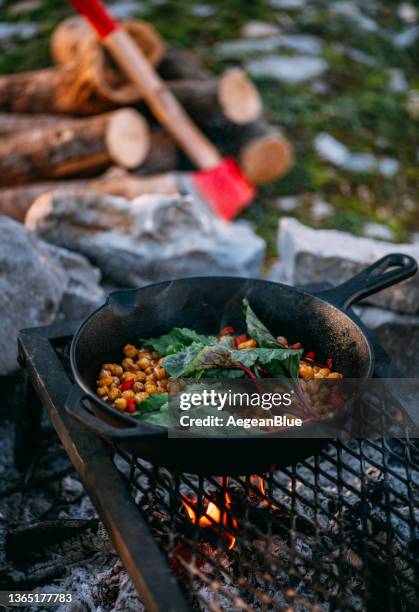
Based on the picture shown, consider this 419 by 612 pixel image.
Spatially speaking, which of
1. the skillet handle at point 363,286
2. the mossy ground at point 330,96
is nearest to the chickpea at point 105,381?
the skillet handle at point 363,286

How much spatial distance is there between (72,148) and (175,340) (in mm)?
3495

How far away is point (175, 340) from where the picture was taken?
2.28 metres

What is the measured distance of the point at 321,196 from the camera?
620 centimetres

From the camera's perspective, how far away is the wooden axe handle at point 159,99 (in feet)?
17.3

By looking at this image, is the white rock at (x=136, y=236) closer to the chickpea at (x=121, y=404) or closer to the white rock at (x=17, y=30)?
the chickpea at (x=121, y=404)

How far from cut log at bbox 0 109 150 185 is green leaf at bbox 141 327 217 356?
11.2 ft

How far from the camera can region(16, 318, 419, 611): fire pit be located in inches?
65.6

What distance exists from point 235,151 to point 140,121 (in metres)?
1.03

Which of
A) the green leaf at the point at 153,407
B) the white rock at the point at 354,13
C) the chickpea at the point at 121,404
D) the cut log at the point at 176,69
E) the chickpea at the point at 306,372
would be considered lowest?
the white rock at the point at 354,13

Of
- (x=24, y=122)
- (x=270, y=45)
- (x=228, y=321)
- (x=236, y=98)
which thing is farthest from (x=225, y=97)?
(x=228, y=321)

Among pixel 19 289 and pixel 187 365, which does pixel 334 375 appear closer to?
pixel 187 365

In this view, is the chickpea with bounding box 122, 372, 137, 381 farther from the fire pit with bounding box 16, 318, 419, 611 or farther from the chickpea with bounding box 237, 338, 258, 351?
the chickpea with bounding box 237, 338, 258, 351

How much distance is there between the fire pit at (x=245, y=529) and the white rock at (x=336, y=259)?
2.49ft

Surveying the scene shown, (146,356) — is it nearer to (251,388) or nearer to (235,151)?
(251,388)
